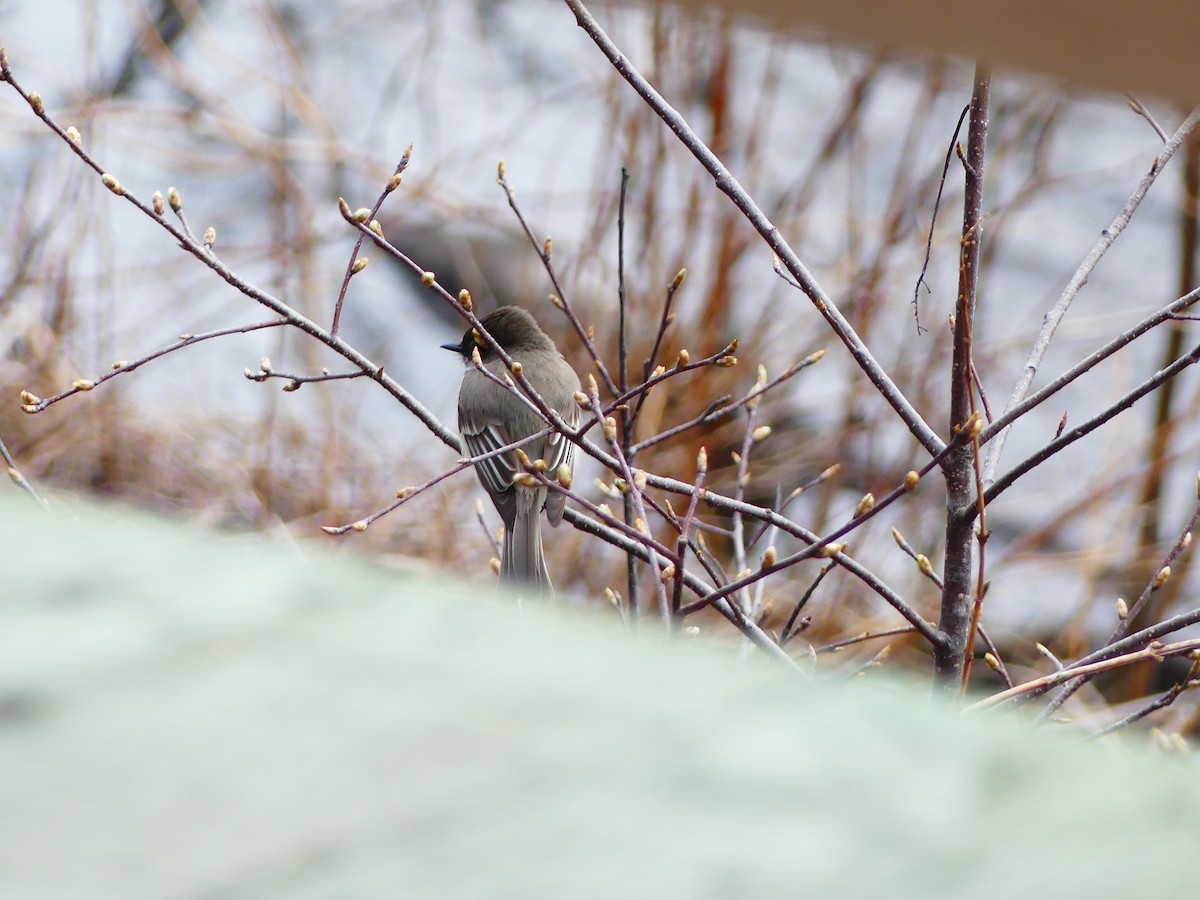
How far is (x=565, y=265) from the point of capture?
4.09m

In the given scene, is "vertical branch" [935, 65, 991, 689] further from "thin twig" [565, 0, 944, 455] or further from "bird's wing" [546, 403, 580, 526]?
"bird's wing" [546, 403, 580, 526]

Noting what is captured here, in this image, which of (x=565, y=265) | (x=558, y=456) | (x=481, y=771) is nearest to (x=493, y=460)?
(x=558, y=456)

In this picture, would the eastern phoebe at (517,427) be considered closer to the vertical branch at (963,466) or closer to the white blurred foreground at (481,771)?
the vertical branch at (963,466)

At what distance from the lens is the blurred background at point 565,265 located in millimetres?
4273

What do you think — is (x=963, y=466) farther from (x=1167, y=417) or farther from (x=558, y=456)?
(x=1167, y=417)

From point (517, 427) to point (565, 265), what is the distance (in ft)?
3.57

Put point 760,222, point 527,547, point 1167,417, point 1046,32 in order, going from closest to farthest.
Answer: point 1046,32, point 760,222, point 527,547, point 1167,417

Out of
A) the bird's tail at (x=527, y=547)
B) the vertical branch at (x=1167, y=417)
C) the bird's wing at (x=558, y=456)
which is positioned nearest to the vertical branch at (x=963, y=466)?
the bird's wing at (x=558, y=456)

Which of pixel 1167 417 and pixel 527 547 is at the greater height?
pixel 1167 417

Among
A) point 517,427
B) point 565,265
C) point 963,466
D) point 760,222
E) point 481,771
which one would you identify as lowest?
point 481,771

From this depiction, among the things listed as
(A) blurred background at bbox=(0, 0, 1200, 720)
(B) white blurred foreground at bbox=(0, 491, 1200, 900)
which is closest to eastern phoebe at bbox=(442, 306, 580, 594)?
(A) blurred background at bbox=(0, 0, 1200, 720)

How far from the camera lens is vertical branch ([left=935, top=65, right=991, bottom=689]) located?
1507mm

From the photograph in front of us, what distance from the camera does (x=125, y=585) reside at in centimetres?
49

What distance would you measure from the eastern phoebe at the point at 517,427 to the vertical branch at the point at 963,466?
113 centimetres
